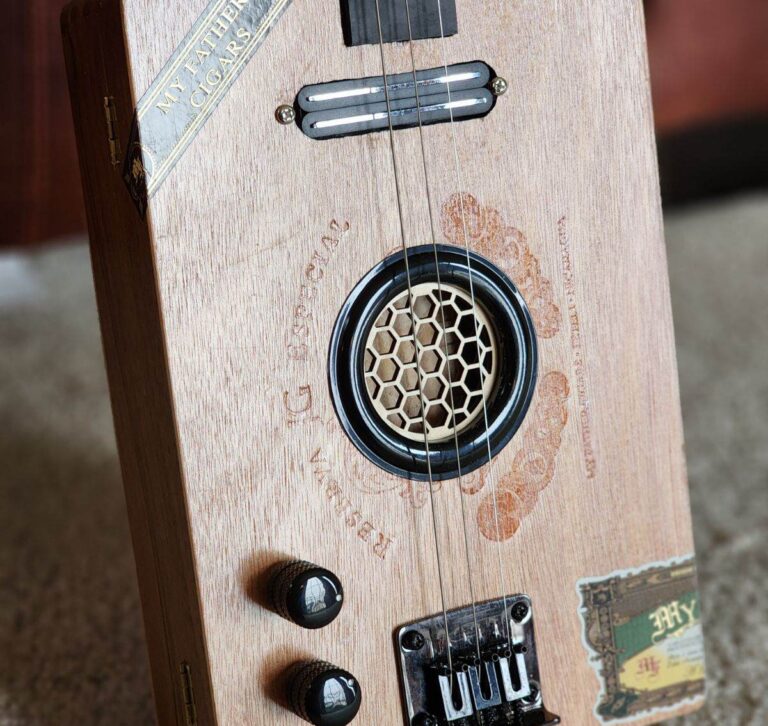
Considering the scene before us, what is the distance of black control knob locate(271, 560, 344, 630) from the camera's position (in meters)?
0.70

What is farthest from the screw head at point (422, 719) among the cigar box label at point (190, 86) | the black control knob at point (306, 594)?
the cigar box label at point (190, 86)

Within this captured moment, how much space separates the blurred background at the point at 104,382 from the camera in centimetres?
104

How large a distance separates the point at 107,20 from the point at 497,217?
291mm

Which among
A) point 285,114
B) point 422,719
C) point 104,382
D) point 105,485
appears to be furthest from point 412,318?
point 104,382

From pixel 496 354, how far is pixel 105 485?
84 cm

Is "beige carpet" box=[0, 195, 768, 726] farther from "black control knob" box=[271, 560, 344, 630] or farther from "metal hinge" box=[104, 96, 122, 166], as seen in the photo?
"metal hinge" box=[104, 96, 122, 166]

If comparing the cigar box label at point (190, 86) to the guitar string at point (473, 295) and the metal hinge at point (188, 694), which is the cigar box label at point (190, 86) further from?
the metal hinge at point (188, 694)

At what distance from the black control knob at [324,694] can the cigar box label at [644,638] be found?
209 millimetres

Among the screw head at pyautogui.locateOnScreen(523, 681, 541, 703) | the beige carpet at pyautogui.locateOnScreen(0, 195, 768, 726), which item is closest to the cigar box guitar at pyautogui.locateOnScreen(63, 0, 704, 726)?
the screw head at pyautogui.locateOnScreen(523, 681, 541, 703)

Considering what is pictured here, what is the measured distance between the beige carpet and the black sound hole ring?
1.12 ft

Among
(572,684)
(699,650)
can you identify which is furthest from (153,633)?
(699,650)

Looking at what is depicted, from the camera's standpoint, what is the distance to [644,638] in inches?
34.1

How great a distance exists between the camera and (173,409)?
2.28 feet

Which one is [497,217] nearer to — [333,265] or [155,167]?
[333,265]
